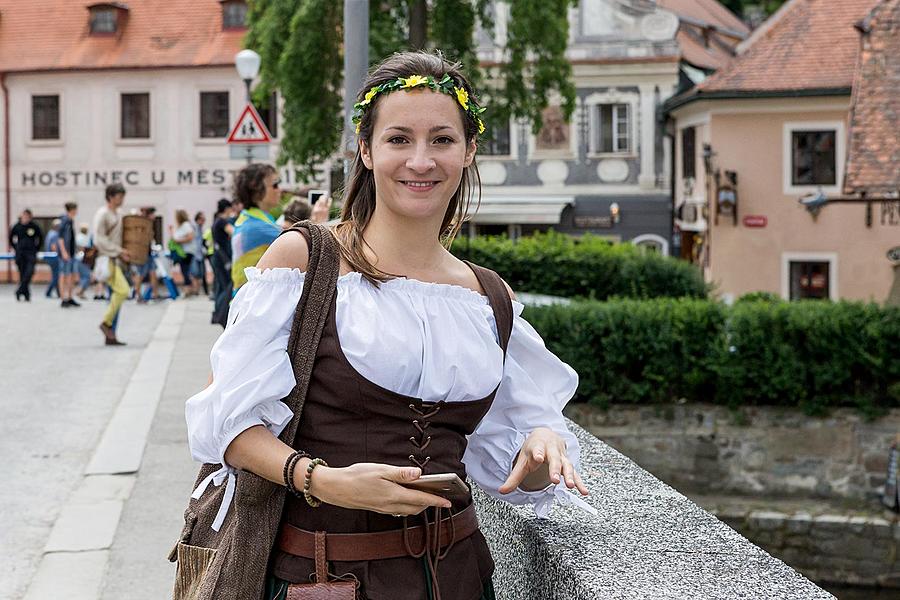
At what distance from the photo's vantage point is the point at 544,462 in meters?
2.78

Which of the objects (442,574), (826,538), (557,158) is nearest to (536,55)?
(826,538)

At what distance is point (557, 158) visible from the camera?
3722 centimetres

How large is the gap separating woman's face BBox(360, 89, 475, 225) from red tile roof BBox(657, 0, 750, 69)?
3602cm

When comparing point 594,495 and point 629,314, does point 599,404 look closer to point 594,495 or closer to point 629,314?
point 629,314

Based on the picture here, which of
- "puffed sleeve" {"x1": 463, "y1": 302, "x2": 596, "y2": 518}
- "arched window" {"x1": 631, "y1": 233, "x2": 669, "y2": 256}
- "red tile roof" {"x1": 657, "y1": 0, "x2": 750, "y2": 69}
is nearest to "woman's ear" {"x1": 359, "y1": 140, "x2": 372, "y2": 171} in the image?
"puffed sleeve" {"x1": 463, "y1": 302, "x2": 596, "y2": 518}

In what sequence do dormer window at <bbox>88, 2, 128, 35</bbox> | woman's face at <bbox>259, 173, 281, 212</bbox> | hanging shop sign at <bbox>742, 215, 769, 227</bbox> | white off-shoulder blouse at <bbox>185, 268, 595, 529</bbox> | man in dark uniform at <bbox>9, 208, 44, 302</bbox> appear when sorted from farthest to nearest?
1. dormer window at <bbox>88, 2, 128, 35</bbox>
2. hanging shop sign at <bbox>742, 215, 769, 227</bbox>
3. man in dark uniform at <bbox>9, 208, 44, 302</bbox>
4. woman's face at <bbox>259, 173, 281, 212</bbox>
5. white off-shoulder blouse at <bbox>185, 268, 595, 529</bbox>

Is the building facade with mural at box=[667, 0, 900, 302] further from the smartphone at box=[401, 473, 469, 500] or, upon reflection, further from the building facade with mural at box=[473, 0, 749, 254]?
the smartphone at box=[401, 473, 469, 500]

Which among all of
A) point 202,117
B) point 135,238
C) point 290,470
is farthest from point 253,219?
point 202,117

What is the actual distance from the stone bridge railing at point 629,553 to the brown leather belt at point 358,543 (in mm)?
418

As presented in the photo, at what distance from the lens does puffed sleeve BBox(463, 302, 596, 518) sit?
2832 millimetres

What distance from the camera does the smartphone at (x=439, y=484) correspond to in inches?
90.8

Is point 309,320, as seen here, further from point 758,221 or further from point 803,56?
point 803,56

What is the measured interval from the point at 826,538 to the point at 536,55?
1117 cm

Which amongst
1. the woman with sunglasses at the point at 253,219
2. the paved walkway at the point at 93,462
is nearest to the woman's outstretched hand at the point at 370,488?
the paved walkway at the point at 93,462
